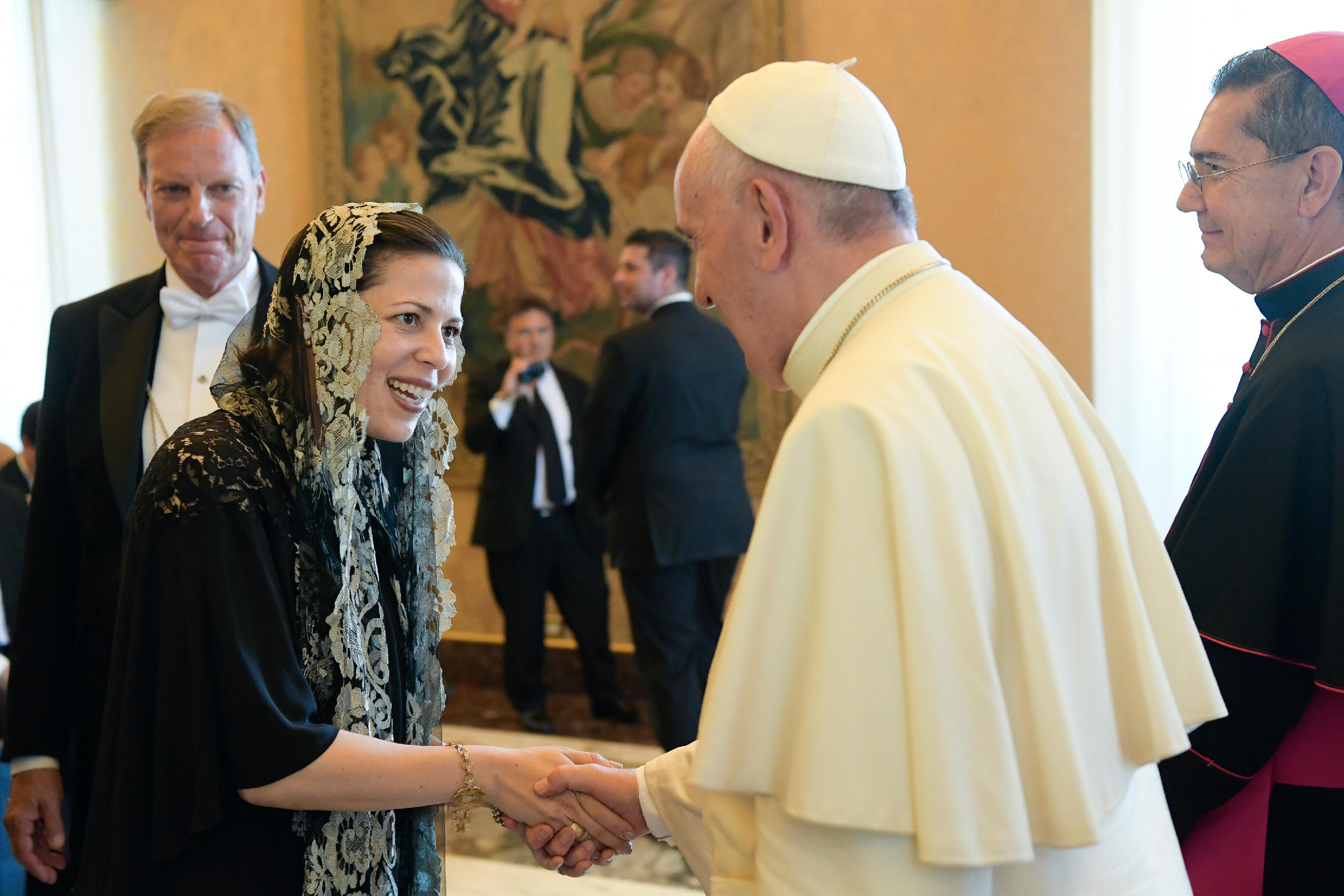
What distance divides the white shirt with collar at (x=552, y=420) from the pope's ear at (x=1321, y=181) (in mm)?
4358

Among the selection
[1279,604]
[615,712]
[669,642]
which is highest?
[1279,604]

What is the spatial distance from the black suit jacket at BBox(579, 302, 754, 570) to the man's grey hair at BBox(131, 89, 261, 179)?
92.6 inches

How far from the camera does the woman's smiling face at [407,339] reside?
1849 millimetres

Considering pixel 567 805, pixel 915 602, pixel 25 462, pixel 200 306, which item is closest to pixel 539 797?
pixel 567 805

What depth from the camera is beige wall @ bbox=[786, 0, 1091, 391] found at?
214 inches

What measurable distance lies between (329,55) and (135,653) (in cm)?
645

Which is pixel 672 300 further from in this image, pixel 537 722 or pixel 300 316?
pixel 300 316

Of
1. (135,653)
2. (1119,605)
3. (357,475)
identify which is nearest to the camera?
(1119,605)

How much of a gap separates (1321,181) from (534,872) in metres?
3.54

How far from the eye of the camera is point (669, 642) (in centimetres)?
485

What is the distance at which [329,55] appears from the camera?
723 cm

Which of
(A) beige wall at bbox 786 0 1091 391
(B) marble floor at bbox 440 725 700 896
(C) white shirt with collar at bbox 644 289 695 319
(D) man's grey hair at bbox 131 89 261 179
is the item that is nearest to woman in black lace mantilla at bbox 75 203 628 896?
(D) man's grey hair at bbox 131 89 261 179

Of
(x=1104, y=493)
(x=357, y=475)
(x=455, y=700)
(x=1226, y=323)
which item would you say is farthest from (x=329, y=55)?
(x=1104, y=493)

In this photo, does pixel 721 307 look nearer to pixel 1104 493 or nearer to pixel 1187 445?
pixel 1104 493
